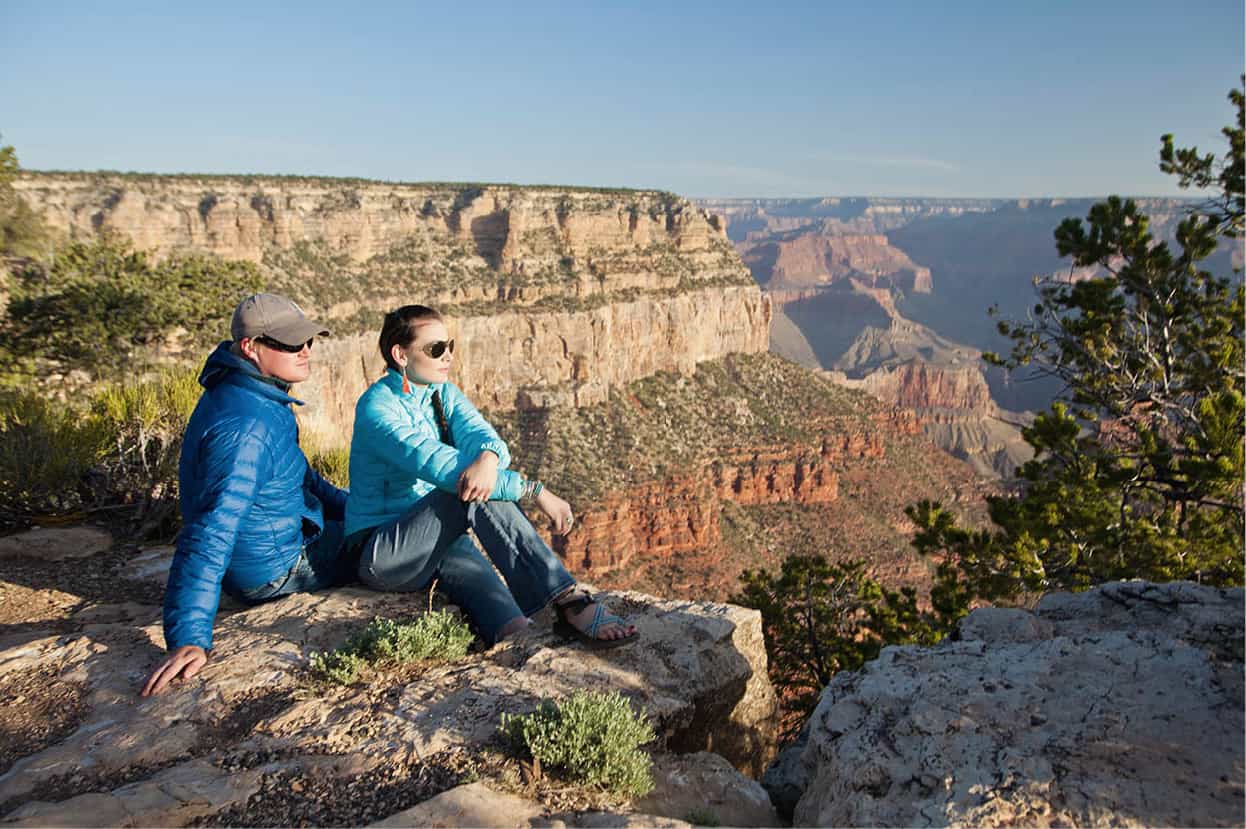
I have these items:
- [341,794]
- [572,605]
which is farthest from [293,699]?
[572,605]

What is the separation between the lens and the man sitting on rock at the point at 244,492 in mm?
3430

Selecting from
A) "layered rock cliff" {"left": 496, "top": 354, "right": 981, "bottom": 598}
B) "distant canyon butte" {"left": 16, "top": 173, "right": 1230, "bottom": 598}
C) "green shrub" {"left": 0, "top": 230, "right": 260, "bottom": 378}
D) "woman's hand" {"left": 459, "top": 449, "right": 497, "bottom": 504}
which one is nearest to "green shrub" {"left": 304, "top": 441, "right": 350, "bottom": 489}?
"green shrub" {"left": 0, "top": 230, "right": 260, "bottom": 378}

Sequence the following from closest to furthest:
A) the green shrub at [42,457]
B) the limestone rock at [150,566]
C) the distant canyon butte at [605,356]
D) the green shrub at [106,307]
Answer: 1. the limestone rock at [150,566]
2. the green shrub at [42,457]
3. the green shrub at [106,307]
4. the distant canyon butte at [605,356]

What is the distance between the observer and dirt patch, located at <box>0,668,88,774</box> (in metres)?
2.95

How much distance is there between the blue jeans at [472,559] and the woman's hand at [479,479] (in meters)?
0.28

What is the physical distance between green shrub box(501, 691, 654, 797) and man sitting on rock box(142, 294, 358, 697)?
5.59ft

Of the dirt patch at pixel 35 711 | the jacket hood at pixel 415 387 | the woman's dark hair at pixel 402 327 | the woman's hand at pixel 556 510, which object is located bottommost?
the dirt patch at pixel 35 711

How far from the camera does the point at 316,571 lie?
4434 millimetres

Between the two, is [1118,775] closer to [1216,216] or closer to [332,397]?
[1216,216]

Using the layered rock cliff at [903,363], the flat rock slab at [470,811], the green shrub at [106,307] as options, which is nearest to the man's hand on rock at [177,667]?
the flat rock slab at [470,811]

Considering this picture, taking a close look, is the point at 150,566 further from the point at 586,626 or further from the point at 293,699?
the point at 586,626

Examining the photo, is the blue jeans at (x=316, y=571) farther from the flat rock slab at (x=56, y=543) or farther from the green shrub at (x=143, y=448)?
the green shrub at (x=143, y=448)

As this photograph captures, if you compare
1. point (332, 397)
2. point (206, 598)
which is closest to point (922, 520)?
point (206, 598)

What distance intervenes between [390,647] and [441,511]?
0.78 meters
